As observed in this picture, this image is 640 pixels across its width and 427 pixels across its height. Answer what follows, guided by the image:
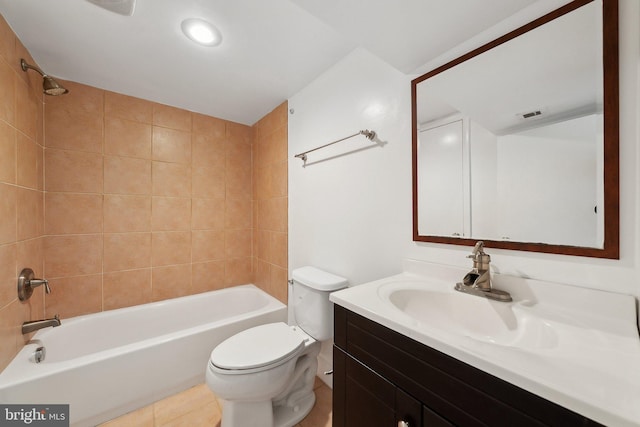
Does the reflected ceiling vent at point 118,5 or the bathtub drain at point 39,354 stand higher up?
the reflected ceiling vent at point 118,5

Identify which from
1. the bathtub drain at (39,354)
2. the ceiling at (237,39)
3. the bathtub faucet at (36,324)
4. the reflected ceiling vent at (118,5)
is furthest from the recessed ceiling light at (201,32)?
the bathtub drain at (39,354)

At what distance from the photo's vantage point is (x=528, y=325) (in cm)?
69

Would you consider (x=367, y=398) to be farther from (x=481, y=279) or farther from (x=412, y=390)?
(x=481, y=279)

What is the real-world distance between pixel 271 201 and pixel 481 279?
179 centimetres

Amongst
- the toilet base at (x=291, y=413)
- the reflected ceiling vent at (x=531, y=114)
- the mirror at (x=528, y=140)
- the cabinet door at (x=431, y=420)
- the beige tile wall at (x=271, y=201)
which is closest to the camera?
the cabinet door at (x=431, y=420)

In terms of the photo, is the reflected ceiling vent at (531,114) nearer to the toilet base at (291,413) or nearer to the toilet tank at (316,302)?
the toilet tank at (316,302)

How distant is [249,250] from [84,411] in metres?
1.56

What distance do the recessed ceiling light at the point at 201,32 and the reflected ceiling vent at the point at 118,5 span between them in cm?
21

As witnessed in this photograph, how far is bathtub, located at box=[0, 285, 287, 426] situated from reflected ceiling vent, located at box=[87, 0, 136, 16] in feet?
5.83

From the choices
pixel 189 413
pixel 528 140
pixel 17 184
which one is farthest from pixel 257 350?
pixel 17 184

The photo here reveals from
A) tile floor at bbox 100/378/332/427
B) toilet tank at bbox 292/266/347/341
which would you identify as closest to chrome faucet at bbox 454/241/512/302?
toilet tank at bbox 292/266/347/341

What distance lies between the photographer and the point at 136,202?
197cm

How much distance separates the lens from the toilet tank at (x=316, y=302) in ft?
4.48

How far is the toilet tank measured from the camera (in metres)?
1.37
